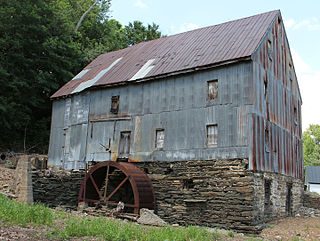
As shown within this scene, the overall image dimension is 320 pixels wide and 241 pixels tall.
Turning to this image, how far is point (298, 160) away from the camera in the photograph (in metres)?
20.8

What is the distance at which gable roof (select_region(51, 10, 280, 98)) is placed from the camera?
16.0 meters

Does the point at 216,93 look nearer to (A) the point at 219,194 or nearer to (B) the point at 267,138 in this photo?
(B) the point at 267,138

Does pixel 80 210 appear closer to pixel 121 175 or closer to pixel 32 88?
pixel 121 175

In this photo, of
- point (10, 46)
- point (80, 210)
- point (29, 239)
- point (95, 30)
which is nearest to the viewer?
point (29, 239)

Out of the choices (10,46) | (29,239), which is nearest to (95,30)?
(10,46)

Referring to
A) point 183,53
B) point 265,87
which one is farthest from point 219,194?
point 183,53

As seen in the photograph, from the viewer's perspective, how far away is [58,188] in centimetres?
1952

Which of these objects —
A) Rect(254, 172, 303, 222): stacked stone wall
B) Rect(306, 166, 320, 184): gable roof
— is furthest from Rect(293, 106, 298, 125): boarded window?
Rect(306, 166, 320, 184): gable roof

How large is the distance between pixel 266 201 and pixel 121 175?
7.56 m

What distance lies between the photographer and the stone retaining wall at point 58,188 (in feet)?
62.1

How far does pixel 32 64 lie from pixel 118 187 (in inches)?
657

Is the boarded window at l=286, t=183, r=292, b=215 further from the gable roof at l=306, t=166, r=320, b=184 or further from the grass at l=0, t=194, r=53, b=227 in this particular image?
the gable roof at l=306, t=166, r=320, b=184

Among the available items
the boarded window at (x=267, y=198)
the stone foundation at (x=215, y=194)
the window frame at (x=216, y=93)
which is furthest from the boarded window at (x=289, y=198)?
the window frame at (x=216, y=93)

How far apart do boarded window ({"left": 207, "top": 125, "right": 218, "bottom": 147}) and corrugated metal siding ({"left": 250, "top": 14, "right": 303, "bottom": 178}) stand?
64.7 inches
